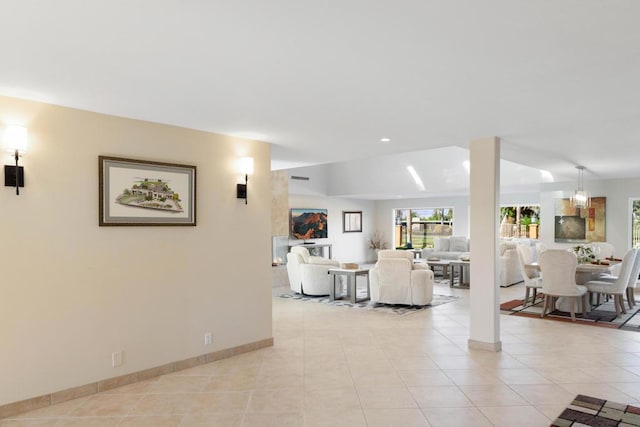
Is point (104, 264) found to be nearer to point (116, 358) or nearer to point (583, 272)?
point (116, 358)

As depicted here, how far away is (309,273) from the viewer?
864 centimetres

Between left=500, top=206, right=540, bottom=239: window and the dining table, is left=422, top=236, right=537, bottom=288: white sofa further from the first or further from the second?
the dining table

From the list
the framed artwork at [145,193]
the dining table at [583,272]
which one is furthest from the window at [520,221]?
the framed artwork at [145,193]

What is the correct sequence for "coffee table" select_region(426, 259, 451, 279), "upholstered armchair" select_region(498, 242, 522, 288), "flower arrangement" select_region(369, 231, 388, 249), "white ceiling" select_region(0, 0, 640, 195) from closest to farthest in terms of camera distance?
"white ceiling" select_region(0, 0, 640, 195), "upholstered armchair" select_region(498, 242, 522, 288), "coffee table" select_region(426, 259, 451, 279), "flower arrangement" select_region(369, 231, 388, 249)

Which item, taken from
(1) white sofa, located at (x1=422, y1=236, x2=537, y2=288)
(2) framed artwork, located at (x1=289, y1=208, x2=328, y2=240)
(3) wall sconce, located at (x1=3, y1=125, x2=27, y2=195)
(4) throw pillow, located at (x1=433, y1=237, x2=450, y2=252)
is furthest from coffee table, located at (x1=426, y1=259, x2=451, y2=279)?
(3) wall sconce, located at (x1=3, y1=125, x2=27, y2=195)

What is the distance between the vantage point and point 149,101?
11.5 feet

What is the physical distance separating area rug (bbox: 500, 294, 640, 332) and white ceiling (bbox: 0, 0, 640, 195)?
3.15 metres

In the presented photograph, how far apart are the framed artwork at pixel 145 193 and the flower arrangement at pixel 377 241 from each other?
11.7 m

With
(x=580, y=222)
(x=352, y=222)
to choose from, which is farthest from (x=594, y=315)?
(x=352, y=222)

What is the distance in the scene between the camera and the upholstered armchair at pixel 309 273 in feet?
28.2

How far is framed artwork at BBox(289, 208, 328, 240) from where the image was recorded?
12965mm

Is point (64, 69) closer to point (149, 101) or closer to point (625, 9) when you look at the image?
point (149, 101)

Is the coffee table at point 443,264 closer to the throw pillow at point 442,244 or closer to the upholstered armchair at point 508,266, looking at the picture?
the upholstered armchair at point 508,266

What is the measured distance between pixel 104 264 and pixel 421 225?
1283 centimetres
